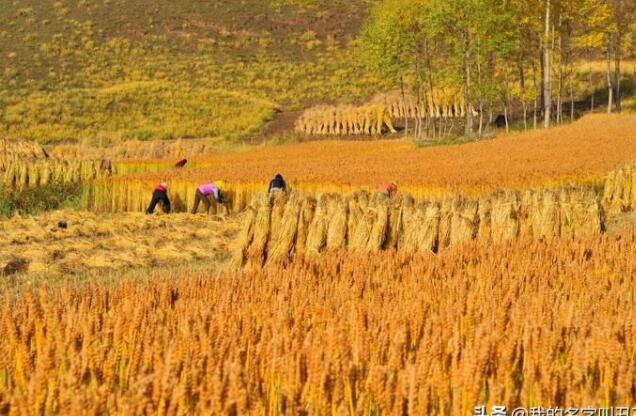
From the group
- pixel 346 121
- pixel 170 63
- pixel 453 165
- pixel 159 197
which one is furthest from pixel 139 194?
pixel 170 63

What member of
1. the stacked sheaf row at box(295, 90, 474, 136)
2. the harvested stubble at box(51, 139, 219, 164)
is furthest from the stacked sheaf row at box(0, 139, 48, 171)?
the stacked sheaf row at box(295, 90, 474, 136)

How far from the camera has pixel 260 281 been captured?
23.6ft

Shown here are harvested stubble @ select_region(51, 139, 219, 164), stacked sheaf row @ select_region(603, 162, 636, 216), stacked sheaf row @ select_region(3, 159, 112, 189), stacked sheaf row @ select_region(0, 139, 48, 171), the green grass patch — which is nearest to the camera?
stacked sheaf row @ select_region(603, 162, 636, 216)

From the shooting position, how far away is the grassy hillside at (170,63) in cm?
4822

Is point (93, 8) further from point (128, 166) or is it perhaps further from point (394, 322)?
point (394, 322)

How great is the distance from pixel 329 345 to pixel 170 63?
211ft

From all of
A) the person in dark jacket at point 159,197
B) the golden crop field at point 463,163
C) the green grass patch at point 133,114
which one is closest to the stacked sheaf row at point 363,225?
the golden crop field at point 463,163

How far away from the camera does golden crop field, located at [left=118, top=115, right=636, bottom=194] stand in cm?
1784

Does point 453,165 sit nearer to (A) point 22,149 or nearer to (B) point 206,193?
(B) point 206,193

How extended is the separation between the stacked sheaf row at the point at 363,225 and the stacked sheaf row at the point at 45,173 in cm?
1285

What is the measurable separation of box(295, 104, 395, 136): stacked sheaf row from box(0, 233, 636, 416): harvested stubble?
38.1m

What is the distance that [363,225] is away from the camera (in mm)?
10539

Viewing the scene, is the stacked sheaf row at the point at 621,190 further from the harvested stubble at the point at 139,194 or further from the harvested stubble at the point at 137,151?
the harvested stubble at the point at 137,151

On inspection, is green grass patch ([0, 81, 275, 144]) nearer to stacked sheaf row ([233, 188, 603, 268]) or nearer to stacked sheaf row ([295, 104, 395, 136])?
stacked sheaf row ([295, 104, 395, 136])
